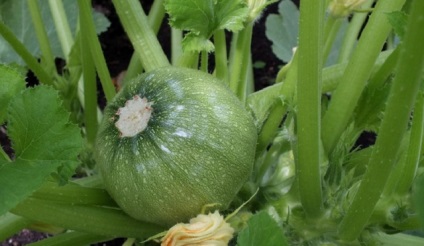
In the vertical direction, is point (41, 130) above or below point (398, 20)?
below

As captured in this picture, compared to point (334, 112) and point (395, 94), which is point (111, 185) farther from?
point (395, 94)

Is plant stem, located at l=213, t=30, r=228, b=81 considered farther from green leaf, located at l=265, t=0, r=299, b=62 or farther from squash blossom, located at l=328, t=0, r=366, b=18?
green leaf, located at l=265, t=0, r=299, b=62

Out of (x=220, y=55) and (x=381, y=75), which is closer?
(x=381, y=75)

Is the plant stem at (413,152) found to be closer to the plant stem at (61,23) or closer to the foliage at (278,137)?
the foliage at (278,137)

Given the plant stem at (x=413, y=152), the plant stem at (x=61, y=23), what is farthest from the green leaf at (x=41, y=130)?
the plant stem at (x=61, y=23)

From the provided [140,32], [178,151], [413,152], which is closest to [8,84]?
[178,151]

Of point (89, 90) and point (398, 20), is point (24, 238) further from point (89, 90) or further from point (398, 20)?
point (398, 20)

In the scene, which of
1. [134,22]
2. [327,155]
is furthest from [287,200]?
[134,22]
